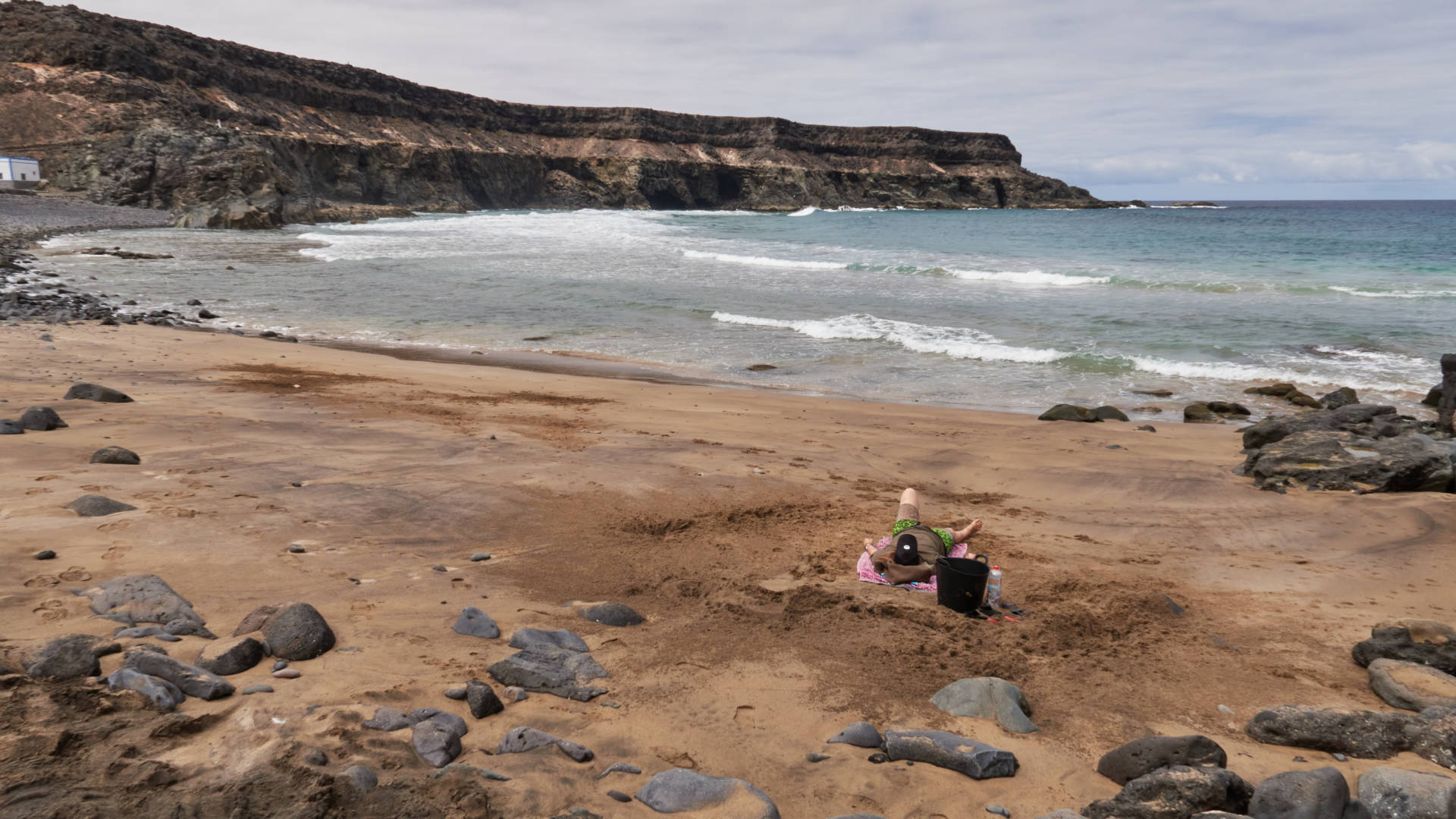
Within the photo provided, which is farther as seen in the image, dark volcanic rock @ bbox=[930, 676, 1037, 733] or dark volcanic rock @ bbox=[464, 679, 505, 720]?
dark volcanic rock @ bbox=[930, 676, 1037, 733]

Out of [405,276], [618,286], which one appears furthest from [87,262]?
[618,286]

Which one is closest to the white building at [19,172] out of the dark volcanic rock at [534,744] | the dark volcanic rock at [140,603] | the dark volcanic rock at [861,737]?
the dark volcanic rock at [140,603]

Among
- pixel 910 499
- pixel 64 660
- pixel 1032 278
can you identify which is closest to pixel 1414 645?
pixel 910 499

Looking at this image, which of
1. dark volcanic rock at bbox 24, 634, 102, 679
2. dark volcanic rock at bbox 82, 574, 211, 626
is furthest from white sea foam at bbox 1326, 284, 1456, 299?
dark volcanic rock at bbox 24, 634, 102, 679

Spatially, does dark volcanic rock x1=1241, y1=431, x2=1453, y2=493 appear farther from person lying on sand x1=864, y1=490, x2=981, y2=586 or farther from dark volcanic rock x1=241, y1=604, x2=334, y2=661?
dark volcanic rock x1=241, y1=604, x2=334, y2=661

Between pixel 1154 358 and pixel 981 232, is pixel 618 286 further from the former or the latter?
pixel 981 232

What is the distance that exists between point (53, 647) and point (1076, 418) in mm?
9254

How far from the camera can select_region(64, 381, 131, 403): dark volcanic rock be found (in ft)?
23.0

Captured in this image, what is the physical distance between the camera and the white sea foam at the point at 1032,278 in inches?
923

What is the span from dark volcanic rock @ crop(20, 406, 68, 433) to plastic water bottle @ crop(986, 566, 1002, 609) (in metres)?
6.45

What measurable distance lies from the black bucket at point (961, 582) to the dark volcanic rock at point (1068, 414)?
5.69 meters

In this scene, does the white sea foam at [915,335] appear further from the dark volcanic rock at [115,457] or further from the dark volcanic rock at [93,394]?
the dark volcanic rock at [115,457]

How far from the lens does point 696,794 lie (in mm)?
2680

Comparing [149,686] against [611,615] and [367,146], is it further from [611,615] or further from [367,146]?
[367,146]
